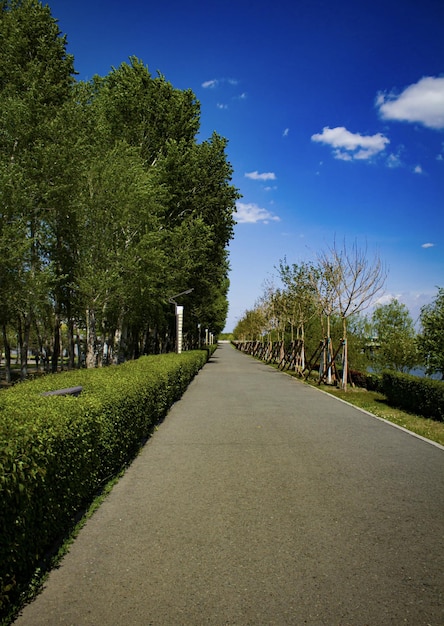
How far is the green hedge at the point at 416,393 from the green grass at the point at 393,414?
304mm

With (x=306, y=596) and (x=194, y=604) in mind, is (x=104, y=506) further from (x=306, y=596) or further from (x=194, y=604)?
(x=306, y=596)

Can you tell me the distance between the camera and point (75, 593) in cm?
342

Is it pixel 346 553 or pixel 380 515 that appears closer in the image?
pixel 346 553

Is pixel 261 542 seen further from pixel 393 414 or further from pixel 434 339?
pixel 434 339

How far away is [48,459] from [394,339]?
35.1 meters

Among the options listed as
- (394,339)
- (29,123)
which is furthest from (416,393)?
(394,339)

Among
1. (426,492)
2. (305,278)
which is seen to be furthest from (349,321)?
(426,492)

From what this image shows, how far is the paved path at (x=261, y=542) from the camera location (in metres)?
3.25

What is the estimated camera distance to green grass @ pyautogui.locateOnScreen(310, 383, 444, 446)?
10.3 m

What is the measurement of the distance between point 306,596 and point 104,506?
8.89 feet

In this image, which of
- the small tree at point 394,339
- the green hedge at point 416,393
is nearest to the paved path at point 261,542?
the green hedge at point 416,393

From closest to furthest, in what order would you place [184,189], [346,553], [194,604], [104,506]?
1. [194,604]
2. [346,553]
3. [104,506]
4. [184,189]

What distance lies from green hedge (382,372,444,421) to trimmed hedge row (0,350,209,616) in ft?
28.4

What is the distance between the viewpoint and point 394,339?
117 feet
